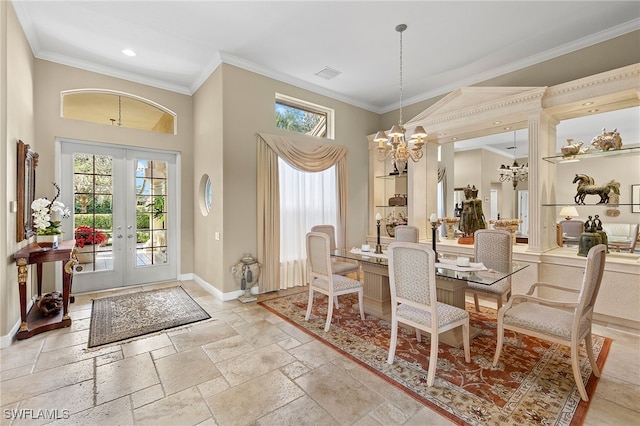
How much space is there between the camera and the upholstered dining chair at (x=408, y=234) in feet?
13.2

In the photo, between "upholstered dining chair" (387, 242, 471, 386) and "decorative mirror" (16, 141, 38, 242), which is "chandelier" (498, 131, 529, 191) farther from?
"decorative mirror" (16, 141, 38, 242)

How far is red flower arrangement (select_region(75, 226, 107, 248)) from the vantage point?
4.38 metres

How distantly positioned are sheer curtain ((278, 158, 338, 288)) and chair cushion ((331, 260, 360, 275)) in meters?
0.98

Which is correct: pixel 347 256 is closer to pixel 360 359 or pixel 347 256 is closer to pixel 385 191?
pixel 360 359

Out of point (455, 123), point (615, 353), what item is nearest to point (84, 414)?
point (615, 353)

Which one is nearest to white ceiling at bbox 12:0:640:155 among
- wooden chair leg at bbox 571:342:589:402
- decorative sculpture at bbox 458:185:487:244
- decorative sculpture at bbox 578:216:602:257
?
decorative sculpture at bbox 458:185:487:244

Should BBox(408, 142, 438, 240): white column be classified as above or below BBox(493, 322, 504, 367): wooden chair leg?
above

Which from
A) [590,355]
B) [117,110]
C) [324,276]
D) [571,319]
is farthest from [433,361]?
[117,110]

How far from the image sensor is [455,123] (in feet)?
14.5

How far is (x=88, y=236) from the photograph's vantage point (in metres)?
4.44

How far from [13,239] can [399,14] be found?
480cm

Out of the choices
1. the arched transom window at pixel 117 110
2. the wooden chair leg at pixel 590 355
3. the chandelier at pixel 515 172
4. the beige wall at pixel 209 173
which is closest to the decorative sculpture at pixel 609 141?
the wooden chair leg at pixel 590 355

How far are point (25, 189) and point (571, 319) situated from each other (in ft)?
18.1

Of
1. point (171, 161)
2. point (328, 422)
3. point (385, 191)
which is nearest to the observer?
point (328, 422)
